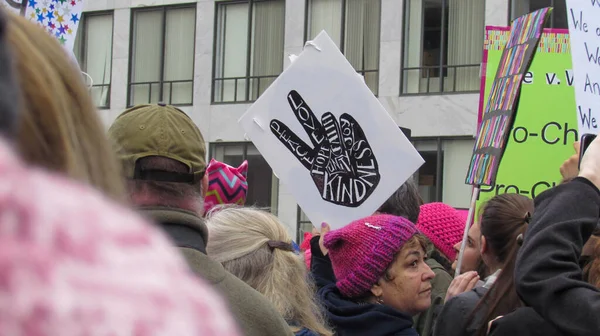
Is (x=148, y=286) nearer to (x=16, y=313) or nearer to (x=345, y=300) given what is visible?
(x=16, y=313)

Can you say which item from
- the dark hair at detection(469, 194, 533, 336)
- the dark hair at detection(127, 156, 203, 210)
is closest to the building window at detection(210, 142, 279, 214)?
the dark hair at detection(469, 194, 533, 336)

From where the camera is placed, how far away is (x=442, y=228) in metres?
5.19

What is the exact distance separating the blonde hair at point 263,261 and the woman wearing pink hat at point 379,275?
1.35 feet

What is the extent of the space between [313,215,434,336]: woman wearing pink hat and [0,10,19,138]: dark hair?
120 inches

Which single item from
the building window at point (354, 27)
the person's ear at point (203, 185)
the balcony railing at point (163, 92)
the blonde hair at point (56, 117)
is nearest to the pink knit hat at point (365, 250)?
the person's ear at point (203, 185)

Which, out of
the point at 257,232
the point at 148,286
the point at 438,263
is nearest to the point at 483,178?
the point at 438,263

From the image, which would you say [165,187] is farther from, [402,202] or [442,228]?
[402,202]

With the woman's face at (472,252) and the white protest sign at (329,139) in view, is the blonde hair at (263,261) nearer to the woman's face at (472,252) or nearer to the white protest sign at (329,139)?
the woman's face at (472,252)

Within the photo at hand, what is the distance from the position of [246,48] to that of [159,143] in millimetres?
19756

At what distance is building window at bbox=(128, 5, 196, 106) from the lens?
22391 mm

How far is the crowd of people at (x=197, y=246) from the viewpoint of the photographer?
491 millimetres

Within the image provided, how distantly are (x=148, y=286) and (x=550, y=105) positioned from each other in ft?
24.3

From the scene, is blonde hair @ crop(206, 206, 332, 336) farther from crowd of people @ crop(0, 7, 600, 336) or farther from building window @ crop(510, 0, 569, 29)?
building window @ crop(510, 0, 569, 29)

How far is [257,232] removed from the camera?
3.15m
